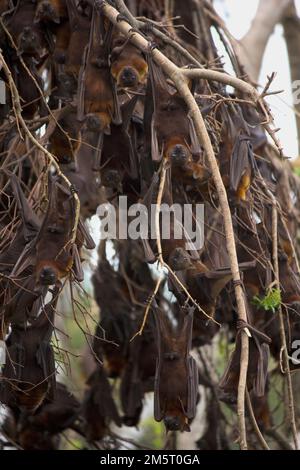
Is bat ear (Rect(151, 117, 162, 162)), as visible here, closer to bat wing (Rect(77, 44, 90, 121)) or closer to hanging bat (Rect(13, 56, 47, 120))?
bat wing (Rect(77, 44, 90, 121))

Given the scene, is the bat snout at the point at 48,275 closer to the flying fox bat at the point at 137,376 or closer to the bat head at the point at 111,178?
the bat head at the point at 111,178

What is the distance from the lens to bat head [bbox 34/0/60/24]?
318 cm

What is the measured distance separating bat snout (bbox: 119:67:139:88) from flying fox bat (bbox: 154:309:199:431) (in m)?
0.75

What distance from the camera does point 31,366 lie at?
320 cm

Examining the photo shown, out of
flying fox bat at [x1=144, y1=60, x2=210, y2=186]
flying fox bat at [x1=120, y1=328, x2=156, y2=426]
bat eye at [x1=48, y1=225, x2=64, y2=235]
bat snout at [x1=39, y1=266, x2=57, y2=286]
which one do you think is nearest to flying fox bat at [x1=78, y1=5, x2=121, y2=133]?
flying fox bat at [x1=144, y1=60, x2=210, y2=186]

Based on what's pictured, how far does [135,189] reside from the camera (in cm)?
339

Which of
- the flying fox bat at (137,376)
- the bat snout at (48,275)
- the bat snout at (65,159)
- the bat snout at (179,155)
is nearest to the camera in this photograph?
the bat snout at (48,275)

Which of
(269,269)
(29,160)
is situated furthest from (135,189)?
(29,160)

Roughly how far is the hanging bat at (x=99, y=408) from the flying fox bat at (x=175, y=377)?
198cm

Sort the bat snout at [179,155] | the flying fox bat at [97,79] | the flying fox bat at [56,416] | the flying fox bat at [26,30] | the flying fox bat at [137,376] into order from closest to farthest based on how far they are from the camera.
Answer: the bat snout at [179,155]
the flying fox bat at [97,79]
the flying fox bat at [26,30]
the flying fox bat at [56,416]
the flying fox bat at [137,376]

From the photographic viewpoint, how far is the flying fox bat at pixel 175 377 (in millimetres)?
2885

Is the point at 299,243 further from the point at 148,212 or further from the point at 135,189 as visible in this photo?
the point at 148,212

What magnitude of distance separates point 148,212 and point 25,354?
0.70 meters

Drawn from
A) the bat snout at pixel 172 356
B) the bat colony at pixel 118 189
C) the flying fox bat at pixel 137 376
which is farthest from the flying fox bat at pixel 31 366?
the flying fox bat at pixel 137 376
